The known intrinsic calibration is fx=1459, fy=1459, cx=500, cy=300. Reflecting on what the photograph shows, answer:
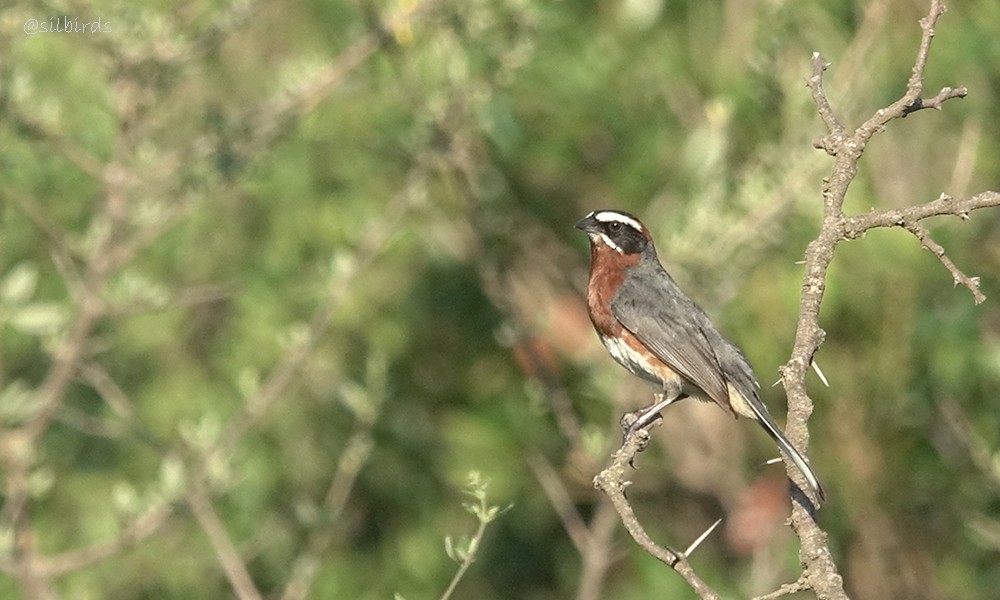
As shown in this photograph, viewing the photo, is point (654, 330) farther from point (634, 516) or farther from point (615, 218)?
point (634, 516)

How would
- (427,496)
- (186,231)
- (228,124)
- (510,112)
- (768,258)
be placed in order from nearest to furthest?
(228,124) < (510,112) < (768,258) < (186,231) < (427,496)

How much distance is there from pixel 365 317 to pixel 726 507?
105 inches

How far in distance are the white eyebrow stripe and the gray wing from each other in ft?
0.75

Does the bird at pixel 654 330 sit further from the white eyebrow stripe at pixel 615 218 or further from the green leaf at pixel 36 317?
the green leaf at pixel 36 317

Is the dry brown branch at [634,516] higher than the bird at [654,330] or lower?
lower

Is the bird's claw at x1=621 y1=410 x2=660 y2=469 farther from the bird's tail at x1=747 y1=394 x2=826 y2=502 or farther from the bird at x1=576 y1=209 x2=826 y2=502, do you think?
the bird's tail at x1=747 y1=394 x2=826 y2=502

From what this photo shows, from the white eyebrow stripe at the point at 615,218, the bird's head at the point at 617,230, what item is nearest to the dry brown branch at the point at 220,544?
the bird's head at the point at 617,230

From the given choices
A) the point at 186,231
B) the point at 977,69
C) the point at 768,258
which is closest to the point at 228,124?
the point at 186,231

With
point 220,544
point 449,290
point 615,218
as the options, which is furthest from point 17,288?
point 449,290

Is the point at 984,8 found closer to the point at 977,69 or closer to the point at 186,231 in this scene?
the point at 977,69

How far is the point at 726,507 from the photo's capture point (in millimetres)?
9594

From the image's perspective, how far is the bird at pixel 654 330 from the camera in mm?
6227

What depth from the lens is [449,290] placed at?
9.31 metres

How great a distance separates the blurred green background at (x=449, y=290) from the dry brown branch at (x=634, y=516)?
225 centimetres
